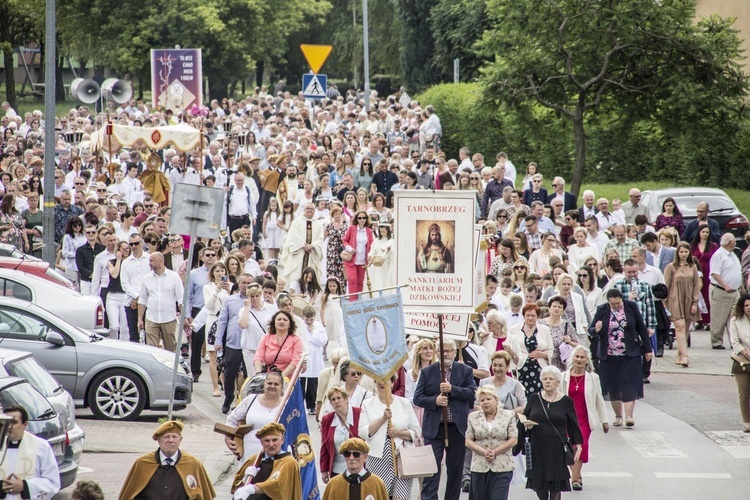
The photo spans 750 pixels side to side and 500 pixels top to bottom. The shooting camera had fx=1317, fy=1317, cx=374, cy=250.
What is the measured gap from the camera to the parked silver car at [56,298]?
1794cm

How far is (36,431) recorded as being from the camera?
11797 millimetres

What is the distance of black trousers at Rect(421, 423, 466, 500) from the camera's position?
479 inches

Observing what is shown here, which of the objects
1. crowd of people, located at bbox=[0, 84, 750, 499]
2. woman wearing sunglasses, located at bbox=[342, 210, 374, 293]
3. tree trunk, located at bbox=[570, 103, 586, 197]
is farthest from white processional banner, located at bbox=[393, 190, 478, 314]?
tree trunk, located at bbox=[570, 103, 586, 197]

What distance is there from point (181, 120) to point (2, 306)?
2600 cm

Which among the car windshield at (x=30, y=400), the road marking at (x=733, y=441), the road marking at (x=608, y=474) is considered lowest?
the road marking at (x=608, y=474)

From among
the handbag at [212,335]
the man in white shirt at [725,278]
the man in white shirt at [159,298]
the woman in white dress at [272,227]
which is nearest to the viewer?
the handbag at [212,335]

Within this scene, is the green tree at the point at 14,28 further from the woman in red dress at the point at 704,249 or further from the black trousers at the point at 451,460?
the black trousers at the point at 451,460

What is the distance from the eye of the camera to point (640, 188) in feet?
118

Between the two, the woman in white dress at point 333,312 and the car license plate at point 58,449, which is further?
the woman in white dress at point 333,312

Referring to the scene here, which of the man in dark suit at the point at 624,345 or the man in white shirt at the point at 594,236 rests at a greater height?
the man in white shirt at the point at 594,236

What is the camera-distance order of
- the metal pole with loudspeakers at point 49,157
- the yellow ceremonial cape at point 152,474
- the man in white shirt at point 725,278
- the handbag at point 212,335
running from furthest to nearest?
1. the man in white shirt at point 725,278
2. the metal pole with loudspeakers at point 49,157
3. the handbag at point 212,335
4. the yellow ceremonial cape at point 152,474

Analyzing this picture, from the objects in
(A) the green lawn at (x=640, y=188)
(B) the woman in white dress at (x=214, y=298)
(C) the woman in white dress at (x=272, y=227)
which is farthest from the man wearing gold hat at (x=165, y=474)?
(A) the green lawn at (x=640, y=188)

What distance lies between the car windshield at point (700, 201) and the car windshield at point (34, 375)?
16685mm

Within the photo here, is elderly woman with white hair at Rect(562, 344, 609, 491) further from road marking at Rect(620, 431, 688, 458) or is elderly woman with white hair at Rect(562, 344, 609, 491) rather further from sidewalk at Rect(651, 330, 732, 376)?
sidewalk at Rect(651, 330, 732, 376)
